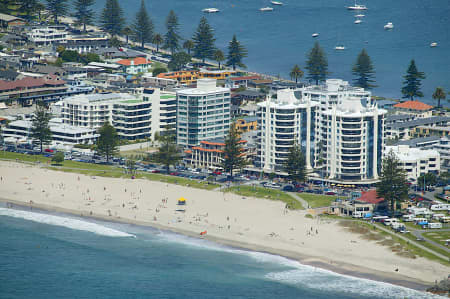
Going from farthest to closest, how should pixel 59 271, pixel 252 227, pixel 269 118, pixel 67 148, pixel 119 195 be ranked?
pixel 67 148, pixel 269 118, pixel 119 195, pixel 252 227, pixel 59 271

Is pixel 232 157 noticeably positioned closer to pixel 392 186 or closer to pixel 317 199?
pixel 317 199

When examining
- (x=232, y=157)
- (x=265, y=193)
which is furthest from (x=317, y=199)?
(x=232, y=157)

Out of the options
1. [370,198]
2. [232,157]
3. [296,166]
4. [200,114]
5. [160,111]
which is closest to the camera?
[370,198]

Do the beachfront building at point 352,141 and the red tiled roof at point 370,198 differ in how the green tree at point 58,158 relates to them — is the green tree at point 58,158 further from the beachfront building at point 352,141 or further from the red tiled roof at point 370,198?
the red tiled roof at point 370,198

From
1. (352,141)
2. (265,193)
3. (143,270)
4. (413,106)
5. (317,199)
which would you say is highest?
(413,106)

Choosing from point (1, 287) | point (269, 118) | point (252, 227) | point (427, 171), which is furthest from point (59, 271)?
point (427, 171)

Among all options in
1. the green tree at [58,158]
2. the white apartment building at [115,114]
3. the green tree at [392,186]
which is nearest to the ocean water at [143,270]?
the green tree at [392,186]

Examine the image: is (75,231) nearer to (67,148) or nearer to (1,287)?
(1,287)
